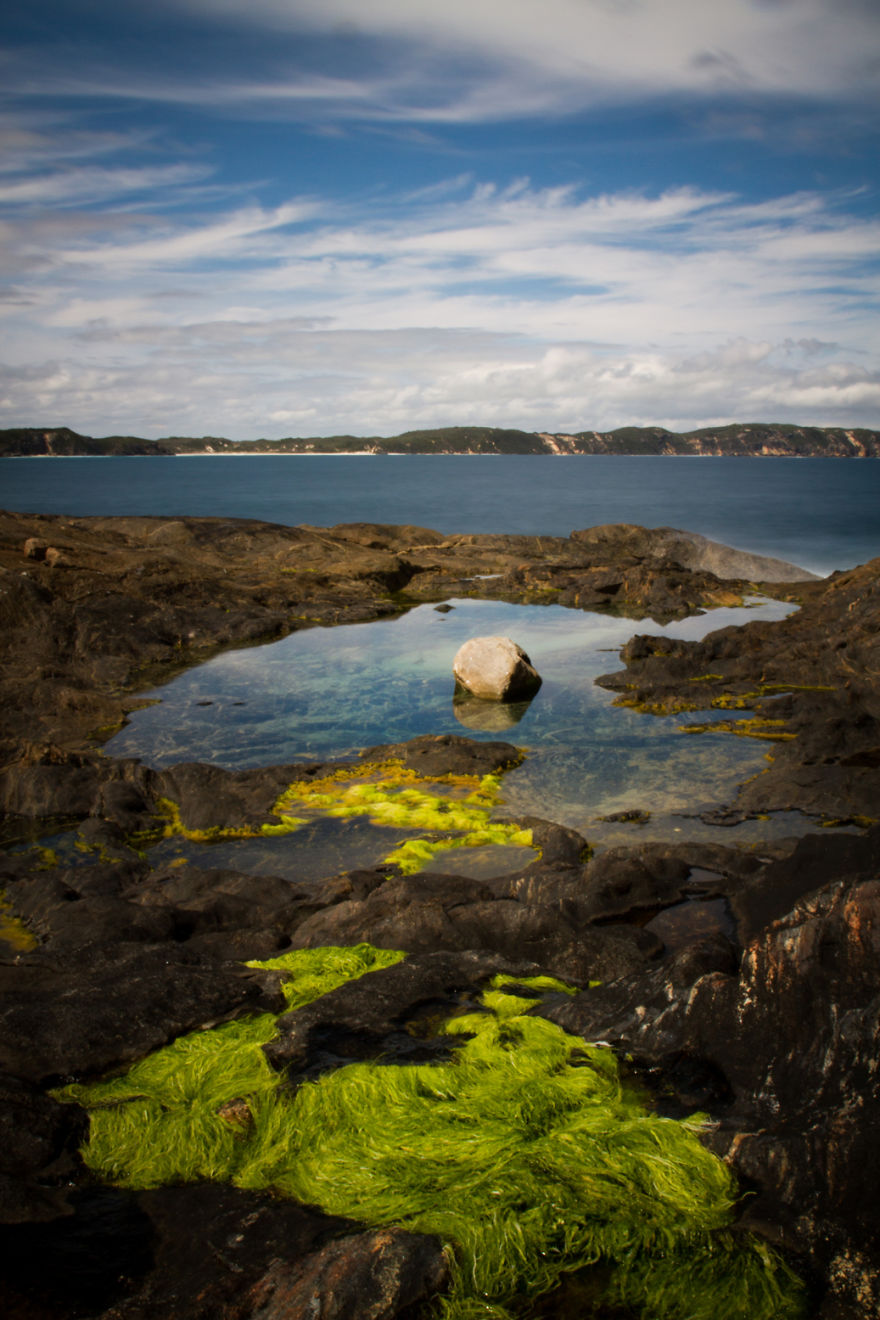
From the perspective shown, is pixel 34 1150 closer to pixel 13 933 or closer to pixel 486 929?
pixel 486 929

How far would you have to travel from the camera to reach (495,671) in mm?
18703

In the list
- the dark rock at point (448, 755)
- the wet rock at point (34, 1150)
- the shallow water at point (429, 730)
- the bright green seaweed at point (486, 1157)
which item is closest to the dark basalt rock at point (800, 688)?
the shallow water at point (429, 730)

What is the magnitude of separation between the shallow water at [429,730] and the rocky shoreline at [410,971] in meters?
0.78

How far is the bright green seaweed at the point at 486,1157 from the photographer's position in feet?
12.3

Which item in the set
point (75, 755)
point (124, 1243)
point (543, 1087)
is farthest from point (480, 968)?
point (75, 755)

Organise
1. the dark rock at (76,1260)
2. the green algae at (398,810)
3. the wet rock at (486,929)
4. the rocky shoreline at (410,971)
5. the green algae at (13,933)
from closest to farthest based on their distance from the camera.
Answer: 1. the dark rock at (76,1260)
2. the rocky shoreline at (410,971)
3. the wet rock at (486,929)
4. the green algae at (13,933)
5. the green algae at (398,810)

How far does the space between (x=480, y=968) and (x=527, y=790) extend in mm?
6786

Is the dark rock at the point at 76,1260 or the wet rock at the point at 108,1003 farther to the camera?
the wet rock at the point at 108,1003

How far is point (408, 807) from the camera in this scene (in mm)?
13062

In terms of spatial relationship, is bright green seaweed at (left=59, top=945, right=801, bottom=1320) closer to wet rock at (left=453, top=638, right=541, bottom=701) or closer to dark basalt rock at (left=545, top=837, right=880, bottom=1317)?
dark basalt rock at (left=545, top=837, right=880, bottom=1317)

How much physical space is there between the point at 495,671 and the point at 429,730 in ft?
8.50

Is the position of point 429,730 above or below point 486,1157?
below

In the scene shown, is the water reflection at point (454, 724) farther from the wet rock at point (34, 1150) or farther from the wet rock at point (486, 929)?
the wet rock at point (34, 1150)

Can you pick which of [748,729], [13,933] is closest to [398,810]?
[13,933]
